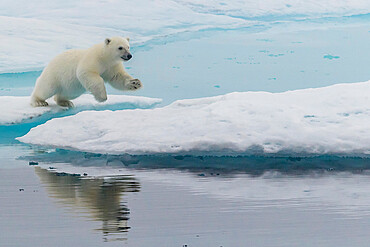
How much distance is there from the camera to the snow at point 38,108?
714 centimetres

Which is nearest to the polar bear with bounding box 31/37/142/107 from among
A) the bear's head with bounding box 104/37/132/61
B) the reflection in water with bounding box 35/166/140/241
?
the bear's head with bounding box 104/37/132/61

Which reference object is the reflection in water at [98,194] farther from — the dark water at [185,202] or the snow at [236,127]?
the snow at [236,127]

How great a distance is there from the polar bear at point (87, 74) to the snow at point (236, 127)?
1154 mm

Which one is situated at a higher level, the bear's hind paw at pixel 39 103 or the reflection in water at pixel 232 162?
the bear's hind paw at pixel 39 103

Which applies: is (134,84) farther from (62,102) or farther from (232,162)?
(232,162)

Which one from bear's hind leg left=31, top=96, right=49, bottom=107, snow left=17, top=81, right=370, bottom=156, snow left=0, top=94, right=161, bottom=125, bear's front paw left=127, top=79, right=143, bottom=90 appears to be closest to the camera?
snow left=17, top=81, right=370, bottom=156

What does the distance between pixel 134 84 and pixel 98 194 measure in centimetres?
351

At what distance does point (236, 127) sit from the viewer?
195 inches

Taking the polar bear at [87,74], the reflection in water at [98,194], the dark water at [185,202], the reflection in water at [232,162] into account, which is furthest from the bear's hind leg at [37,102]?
the reflection in water at [98,194]

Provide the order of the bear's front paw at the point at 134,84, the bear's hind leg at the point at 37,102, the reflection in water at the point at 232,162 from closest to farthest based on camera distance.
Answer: the reflection in water at the point at 232,162 → the bear's front paw at the point at 134,84 → the bear's hind leg at the point at 37,102

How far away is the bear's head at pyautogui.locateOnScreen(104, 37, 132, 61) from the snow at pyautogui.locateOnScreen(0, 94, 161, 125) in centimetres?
98

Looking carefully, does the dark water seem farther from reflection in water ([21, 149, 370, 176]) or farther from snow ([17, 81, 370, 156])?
snow ([17, 81, 370, 156])

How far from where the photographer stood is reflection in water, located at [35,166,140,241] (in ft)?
9.37

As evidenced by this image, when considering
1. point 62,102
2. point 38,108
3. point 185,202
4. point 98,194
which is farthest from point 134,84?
point 185,202
